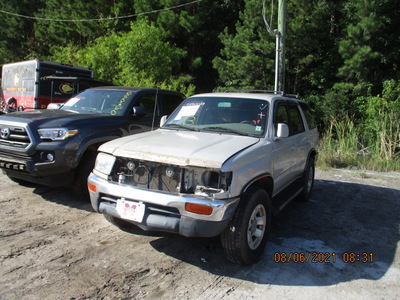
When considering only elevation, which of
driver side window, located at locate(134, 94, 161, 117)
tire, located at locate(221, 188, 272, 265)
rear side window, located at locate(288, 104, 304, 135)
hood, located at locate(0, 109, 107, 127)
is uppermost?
driver side window, located at locate(134, 94, 161, 117)

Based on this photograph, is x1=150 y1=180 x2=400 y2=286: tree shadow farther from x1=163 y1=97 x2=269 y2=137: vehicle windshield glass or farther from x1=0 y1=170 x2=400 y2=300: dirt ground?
x1=163 y1=97 x2=269 y2=137: vehicle windshield glass

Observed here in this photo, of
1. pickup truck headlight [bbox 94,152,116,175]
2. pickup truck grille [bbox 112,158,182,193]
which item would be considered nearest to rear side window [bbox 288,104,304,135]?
pickup truck grille [bbox 112,158,182,193]

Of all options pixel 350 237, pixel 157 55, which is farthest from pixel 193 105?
pixel 157 55

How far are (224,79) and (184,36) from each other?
472cm

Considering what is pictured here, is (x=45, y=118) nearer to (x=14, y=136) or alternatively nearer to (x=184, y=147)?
(x=14, y=136)

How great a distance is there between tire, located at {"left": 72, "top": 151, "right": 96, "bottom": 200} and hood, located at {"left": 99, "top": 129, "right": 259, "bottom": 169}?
4.47ft

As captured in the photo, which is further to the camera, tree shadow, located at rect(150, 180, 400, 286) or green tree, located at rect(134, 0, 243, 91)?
green tree, located at rect(134, 0, 243, 91)

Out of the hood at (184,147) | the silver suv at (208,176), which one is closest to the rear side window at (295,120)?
the silver suv at (208,176)

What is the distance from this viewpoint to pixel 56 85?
1130 centimetres

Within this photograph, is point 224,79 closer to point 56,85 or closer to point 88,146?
point 56,85

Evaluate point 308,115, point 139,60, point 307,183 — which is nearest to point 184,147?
point 307,183

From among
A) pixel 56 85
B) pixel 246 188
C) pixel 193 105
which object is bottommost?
pixel 246 188

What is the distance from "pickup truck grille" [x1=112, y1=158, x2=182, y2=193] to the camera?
10.6 feet
